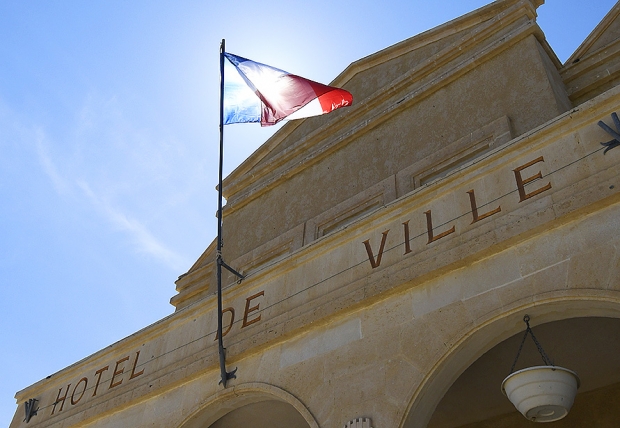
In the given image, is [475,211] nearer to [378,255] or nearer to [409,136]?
[378,255]

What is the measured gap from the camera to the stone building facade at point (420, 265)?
241 inches

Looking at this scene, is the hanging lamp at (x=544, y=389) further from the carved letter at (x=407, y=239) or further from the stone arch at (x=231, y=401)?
the stone arch at (x=231, y=401)

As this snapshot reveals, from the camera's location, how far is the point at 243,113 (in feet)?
36.1

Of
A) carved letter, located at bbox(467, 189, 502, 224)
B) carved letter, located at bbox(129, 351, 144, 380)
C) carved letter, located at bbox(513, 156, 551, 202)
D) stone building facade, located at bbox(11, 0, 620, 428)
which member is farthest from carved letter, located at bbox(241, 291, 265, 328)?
carved letter, located at bbox(513, 156, 551, 202)

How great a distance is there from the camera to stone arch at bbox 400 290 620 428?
5.69 metres

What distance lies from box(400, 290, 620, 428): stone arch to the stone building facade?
0.02 meters

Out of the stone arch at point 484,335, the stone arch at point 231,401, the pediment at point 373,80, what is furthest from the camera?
the pediment at point 373,80

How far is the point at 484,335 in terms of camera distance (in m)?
6.18

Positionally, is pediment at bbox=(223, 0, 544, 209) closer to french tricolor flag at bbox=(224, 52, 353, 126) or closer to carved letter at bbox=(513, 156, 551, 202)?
french tricolor flag at bbox=(224, 52, 353, 126)

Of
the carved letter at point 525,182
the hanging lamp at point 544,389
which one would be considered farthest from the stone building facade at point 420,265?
the hanging lamp at point 544,389

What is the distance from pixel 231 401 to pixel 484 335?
3.42 metres

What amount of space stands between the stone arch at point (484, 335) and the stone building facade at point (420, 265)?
20 millimetres

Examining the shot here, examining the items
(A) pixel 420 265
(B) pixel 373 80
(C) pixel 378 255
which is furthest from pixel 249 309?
(B) pixel 373 80

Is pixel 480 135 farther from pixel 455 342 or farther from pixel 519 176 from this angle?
pixel 455 342
